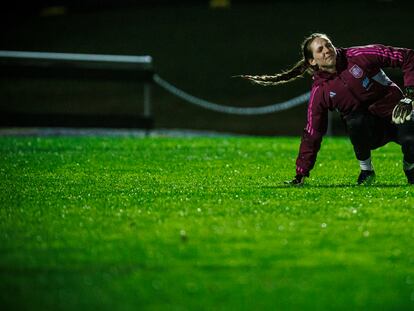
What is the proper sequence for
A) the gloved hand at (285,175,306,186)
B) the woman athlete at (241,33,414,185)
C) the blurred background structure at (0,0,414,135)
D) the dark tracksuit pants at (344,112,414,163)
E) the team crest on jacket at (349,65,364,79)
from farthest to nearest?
the blurred background structure at (0,0,414,135) < the gloved hand at (285,175,306,186) < the dark tracksuit pants at (344,112,414,163) < the team crest on jacket at (349,65,364,79) < the woman athlete at (241,33,414,185)

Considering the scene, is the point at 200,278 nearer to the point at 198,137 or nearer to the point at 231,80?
the point at 198,137

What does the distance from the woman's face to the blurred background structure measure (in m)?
9.93

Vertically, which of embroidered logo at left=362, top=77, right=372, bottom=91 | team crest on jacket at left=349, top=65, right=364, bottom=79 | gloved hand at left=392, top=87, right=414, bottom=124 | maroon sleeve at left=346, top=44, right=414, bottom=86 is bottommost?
gloved hand at left=392, top=87, right=414, bottom=124

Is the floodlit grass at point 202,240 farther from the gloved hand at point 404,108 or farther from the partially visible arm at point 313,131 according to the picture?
the gloved hand at point 404,108

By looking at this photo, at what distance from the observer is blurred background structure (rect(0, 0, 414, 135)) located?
80.7 feet

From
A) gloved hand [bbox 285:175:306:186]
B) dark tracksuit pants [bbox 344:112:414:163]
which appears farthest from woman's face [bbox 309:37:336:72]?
gloved hand [bbox 285:175:306:186]

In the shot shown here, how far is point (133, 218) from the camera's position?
787 cm

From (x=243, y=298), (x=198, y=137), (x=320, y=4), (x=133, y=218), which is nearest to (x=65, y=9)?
(x=320, y=4)

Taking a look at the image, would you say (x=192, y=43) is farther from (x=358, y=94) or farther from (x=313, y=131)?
(x=358, y=94)

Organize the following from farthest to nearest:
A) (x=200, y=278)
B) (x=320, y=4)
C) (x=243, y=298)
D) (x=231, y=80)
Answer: (x=320, y=4) < (x=231, y=80) < (x=200, y=278) < (x=243, y=298)

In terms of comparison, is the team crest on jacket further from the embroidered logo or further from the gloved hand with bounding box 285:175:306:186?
the gloved hand with bounding box 285:175:306:186

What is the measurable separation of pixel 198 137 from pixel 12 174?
7650 mm

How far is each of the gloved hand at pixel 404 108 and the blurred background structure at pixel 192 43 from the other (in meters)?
9.98

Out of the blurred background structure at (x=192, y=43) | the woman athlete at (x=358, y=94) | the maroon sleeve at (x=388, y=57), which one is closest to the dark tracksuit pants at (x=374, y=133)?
the woman athlete at (x=358, y=94)
